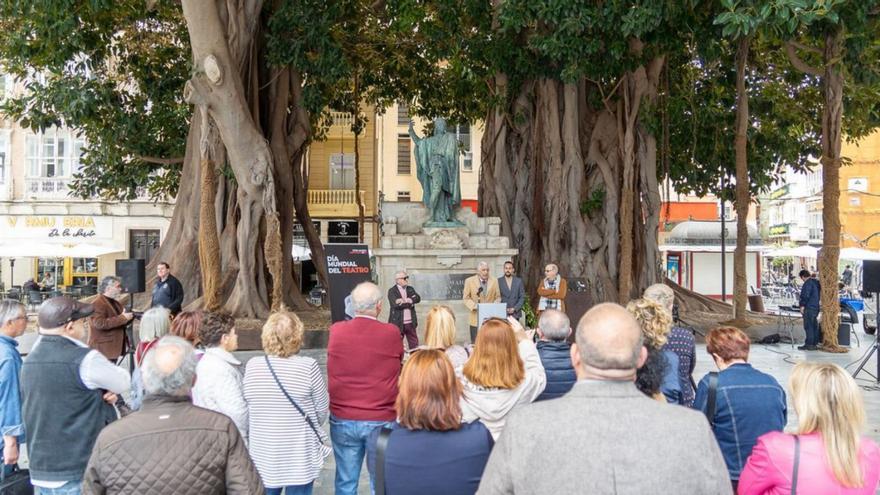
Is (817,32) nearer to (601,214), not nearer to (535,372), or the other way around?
(601,214)

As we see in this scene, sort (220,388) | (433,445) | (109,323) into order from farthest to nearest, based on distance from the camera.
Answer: (109,323) < (220,388) < (433,445)

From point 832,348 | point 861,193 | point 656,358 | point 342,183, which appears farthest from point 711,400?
point 861,193

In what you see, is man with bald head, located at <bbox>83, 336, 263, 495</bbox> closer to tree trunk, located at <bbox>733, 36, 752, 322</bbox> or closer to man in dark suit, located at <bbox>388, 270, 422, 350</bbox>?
man in dark suit, located at <bbox>388, 270, 422, 350</bbox>

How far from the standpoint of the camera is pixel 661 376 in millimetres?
3424

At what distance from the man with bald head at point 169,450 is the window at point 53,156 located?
2788 centimetres

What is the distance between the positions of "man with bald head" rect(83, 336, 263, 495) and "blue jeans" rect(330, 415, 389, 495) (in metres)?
1.27

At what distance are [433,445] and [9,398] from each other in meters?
2.47

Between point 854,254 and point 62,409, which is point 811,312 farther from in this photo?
point 62,409

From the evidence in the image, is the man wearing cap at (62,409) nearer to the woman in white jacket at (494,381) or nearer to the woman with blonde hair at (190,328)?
the woman with blonde hair at (190,328)

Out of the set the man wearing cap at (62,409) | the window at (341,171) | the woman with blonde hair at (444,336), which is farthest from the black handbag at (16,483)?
the window at (341,171)

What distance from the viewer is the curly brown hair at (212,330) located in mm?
3855

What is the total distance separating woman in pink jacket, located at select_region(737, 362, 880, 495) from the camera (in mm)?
2479

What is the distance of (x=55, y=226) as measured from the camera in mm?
27328

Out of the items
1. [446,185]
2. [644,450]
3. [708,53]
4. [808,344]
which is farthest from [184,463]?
[808,344]
